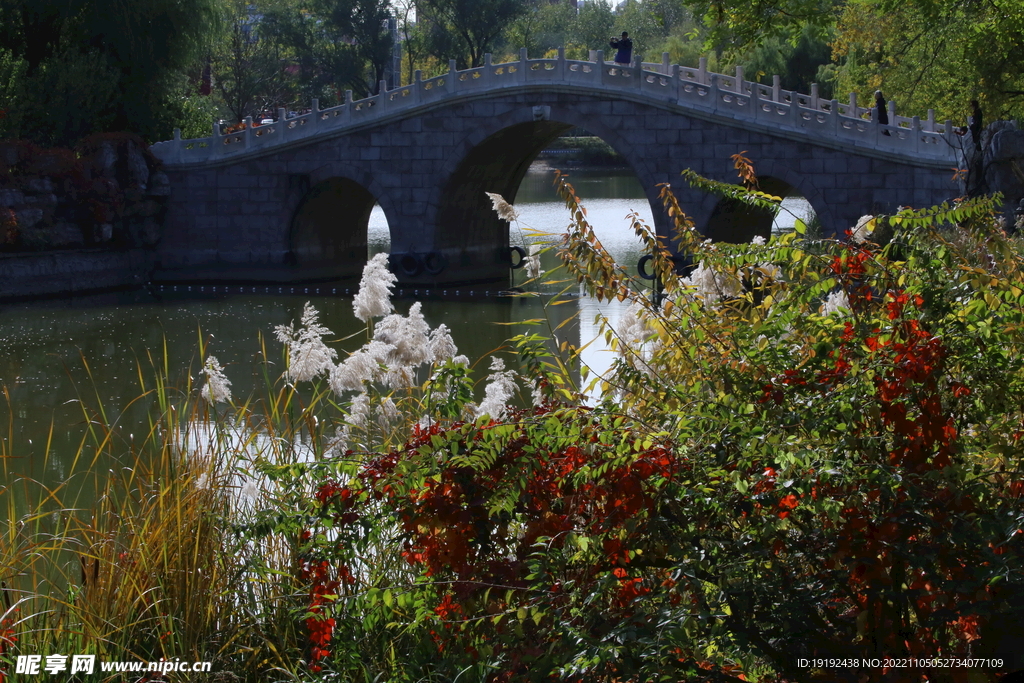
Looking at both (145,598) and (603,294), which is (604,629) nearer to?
(603,294)

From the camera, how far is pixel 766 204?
3.35 meters

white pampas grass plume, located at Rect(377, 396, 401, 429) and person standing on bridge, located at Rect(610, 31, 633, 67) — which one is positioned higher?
person standing on bridge, located at Rect(610, 31, 633, 67)

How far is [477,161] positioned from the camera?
67.2 feet

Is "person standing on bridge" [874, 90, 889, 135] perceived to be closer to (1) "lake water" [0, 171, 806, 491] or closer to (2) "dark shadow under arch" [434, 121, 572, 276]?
(2) "dark shadow under arch" [434, 121, 572, 276]

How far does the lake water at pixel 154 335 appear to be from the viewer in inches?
428

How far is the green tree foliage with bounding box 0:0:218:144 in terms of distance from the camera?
19625 mm

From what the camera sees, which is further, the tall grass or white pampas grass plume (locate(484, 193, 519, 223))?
the tall grass

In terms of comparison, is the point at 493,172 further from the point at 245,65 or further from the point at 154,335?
the point at 245,65

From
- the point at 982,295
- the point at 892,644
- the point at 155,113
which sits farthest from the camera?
the point at 155,113

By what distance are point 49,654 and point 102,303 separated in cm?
1614

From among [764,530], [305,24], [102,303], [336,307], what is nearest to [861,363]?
[764,530]

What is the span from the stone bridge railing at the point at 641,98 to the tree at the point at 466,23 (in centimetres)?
1570

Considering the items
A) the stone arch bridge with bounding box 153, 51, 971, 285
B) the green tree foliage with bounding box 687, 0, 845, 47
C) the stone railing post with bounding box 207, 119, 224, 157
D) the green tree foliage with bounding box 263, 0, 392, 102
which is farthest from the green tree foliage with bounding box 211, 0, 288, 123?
the green tree foliage with bounding box 687, 0, 845, 47

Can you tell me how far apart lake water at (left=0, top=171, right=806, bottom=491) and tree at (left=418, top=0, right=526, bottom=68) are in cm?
1499
